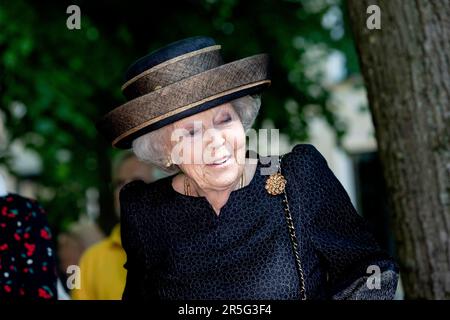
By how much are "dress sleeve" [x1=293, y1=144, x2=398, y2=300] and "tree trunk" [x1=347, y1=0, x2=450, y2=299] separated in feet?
2.74

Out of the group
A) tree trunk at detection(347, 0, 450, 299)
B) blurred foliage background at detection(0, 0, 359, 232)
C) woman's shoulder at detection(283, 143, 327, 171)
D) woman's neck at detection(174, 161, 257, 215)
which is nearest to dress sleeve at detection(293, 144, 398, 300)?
woman's shoulder at detection(283, 143, 327, 171)

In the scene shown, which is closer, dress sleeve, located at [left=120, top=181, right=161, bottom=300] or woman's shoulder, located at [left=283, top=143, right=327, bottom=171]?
woman's shoulder, located at [left=283, top=143, right=327, bottom=171]

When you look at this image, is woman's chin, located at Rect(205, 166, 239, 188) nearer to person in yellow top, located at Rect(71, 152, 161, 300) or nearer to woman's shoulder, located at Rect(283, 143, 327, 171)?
woman's shoulder, located at Rect(283, 143, 327, 171)

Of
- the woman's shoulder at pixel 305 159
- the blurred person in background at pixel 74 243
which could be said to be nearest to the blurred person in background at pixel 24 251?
the woman's shoulder at pixel 305 159

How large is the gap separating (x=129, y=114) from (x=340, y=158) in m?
12.7

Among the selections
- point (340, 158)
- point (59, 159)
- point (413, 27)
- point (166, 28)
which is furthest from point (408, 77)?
point (340, 158)

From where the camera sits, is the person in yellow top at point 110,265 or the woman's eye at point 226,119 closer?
the woman's eye at point 226,119

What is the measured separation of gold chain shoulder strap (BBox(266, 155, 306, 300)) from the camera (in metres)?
2.42

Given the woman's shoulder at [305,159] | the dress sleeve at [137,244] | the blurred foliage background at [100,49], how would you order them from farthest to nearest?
the blurred foliage background at [100,49], the dress sleeve at [137,244], the woman's shoulder at [305,159]

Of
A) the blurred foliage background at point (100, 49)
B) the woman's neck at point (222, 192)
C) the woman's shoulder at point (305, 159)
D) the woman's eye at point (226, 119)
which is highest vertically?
the blurred foliage background at point (100, 49)

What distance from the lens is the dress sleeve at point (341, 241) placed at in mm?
2373

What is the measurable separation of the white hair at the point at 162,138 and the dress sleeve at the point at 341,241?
20 centimetres

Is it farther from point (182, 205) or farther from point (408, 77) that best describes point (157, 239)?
point (408, 77)

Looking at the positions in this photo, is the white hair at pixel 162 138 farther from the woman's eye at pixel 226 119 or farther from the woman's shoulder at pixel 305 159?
the woman's shoulder at pixel 305 159
